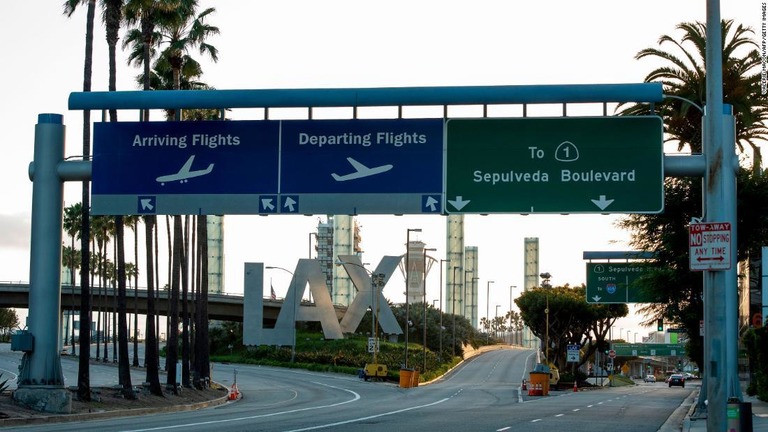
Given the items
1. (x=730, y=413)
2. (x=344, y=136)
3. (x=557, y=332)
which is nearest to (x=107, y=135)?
(x=344, y=136)

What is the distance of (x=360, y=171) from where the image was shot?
79.5ft

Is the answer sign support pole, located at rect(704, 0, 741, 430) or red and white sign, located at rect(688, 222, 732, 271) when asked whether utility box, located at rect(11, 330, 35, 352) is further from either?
red and white sign, located at rect(688, 222, 732, 271)

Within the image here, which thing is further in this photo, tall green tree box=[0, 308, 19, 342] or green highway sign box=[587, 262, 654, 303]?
tall green tree box=[0, 308, 19, 342]

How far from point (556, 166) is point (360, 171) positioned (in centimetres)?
421

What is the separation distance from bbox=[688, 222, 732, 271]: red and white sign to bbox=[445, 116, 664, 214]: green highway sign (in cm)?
Answer: 627

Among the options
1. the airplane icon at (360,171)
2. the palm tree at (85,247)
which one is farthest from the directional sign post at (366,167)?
the palm tree at (85,247)

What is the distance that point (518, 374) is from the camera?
95.8m

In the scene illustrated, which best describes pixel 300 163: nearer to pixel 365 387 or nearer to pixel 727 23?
pixel 727 23

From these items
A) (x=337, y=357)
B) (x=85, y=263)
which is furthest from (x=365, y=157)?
(x=337, y=357)

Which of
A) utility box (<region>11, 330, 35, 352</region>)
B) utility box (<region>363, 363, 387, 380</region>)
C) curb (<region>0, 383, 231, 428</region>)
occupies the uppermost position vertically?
utility box (<region>11, 330, 35, 352</region>)

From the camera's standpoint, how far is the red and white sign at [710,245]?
55.1 feet

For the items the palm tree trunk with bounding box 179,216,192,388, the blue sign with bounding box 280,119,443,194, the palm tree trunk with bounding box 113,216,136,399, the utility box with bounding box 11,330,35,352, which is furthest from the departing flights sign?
the palm tree trunk with bounding box 179,216,192,388

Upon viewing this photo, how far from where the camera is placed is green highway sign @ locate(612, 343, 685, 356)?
525 feet

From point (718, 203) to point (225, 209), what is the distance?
10.6 metres
